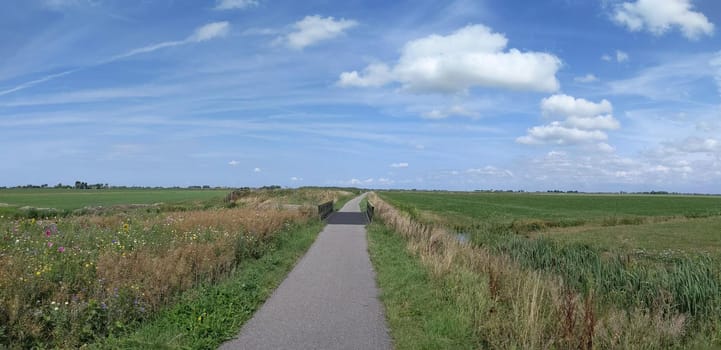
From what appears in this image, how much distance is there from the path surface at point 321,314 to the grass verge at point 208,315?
20 centimetres

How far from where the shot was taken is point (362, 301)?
8164 millimetres

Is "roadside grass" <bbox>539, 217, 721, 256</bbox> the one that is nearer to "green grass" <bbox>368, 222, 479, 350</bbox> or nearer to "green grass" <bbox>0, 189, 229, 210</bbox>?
"green grass" <bbox>368, 222, 479, 350</bbox>

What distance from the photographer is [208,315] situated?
6566mm

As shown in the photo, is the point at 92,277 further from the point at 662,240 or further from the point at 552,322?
the point at 662,240

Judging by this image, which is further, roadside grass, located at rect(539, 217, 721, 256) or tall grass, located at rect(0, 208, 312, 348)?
roadside grass, located at rect(539, 217, 721, 256)

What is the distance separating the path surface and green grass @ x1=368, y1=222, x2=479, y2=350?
0.22 m

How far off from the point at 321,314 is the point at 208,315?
163cm

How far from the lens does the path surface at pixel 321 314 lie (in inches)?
230

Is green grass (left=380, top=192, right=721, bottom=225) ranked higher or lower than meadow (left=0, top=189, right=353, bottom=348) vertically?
lower

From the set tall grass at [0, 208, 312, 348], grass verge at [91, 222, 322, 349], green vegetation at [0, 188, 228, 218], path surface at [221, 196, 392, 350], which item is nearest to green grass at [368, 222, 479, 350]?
path surface at [221, 196, 392, 350]

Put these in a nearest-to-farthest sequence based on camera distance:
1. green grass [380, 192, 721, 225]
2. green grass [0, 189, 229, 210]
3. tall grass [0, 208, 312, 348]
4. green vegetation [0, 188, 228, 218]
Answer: tall grass [0, 208, 312, 348] < green grass [380, 192, 721, 225] < green vegetation [0, 188, 228, 218] < green grass [0, 189, 229, 210]

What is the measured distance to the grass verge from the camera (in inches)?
219

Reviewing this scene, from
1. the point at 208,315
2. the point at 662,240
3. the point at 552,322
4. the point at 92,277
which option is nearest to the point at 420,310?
the point at 552,322

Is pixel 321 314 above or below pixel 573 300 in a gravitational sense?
below
